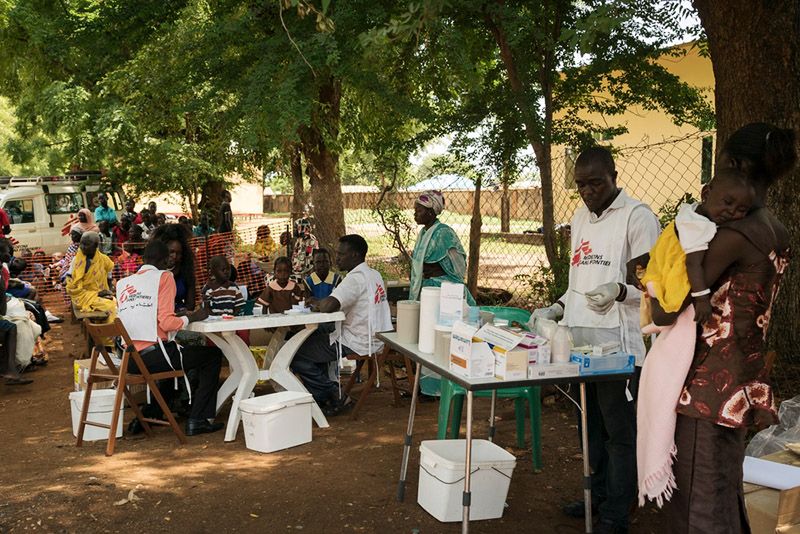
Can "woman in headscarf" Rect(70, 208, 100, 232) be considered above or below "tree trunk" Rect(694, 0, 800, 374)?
below

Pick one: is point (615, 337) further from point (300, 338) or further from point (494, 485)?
point (300, 338)

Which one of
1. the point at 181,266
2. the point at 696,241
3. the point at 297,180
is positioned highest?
the point at 297,180

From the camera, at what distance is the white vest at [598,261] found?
3783 millimetres

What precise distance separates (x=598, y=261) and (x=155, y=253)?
3375 mm

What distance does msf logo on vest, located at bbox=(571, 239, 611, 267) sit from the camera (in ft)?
12.6

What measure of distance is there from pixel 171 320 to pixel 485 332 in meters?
2.89

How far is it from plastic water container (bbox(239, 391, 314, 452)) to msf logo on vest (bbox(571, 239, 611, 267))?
246cm

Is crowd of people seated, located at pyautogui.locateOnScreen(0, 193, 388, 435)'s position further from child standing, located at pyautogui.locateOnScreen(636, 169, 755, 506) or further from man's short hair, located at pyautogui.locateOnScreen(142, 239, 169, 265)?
child standing, located at pyautogui.locateOnScreen(636, 169, 755, 506)

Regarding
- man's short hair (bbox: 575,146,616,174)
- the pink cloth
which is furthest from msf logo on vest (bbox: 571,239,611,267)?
the pink cloth

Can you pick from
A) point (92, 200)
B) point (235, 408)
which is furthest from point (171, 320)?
point (92, 200)

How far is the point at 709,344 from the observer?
2855 millimetres

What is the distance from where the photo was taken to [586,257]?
155 inches

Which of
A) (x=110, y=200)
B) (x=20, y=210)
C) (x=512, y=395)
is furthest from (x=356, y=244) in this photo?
(x=110, y=200)

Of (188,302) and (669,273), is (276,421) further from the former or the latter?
(669,273)
